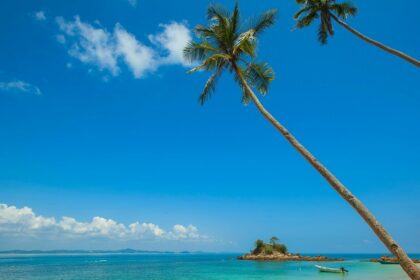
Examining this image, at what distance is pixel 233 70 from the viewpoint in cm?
1248

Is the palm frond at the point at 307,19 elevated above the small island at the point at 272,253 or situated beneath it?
elevated above

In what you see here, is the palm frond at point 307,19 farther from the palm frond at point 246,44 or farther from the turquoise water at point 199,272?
the turquoise water at point 199,272

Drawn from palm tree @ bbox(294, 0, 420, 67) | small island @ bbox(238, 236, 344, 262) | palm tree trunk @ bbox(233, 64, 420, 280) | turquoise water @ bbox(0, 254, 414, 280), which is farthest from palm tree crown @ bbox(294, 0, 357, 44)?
small island @ bbox(238, 236, 344, 262)

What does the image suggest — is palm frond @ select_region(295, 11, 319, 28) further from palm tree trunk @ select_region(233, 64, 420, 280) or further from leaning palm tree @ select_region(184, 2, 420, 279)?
palm tree trunk @ select_region(233, 64, 420, 280)

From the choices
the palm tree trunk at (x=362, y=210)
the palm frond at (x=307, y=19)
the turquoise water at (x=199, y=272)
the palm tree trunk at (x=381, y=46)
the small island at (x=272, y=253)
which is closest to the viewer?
the palm tree trunk at (x=362, y=210)

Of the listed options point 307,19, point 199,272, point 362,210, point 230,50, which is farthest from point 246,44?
point 199,272

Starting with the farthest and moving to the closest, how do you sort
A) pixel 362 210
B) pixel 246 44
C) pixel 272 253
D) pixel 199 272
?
pixel 272 253
pixel 199 272
pixel 246 44
pixel 362 210

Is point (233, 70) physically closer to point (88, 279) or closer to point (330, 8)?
point (330, 8)

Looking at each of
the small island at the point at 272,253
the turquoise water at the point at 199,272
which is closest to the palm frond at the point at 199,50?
the turquoise water at the point at 199,272

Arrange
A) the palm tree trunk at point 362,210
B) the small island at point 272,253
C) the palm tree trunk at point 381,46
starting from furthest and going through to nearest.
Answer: the small island at point 272,253 → the palm tree trunk at point 381,46 → the palm tree trunk at point 362,210

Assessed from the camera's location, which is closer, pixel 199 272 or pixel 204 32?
pixel 204 32

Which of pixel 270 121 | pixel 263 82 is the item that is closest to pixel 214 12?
pixel 263 82

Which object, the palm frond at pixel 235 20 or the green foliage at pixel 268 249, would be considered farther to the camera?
the green foliage at pixel 268 249

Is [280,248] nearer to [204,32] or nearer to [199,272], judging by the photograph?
[199,272]
